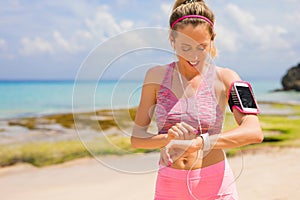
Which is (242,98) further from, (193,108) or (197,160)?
(197,160)

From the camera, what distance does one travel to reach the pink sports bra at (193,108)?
208 centimetres

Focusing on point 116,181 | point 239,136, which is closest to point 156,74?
point 239,136

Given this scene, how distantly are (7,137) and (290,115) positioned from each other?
9409 mm

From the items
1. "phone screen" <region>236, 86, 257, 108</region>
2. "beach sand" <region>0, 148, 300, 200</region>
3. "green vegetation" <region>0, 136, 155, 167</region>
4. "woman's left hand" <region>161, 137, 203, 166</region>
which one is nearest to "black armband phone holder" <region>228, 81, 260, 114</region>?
"phone screen" <region>236, 86, 257, 108</region>

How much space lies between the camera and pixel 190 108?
6.91 feet

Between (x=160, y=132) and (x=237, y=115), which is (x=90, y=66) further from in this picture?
(x=237, y=115)

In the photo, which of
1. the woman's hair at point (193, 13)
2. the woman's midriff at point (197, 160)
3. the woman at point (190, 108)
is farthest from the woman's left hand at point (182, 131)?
the woman's hair at point (193, 13)

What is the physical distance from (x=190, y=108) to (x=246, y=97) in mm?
265

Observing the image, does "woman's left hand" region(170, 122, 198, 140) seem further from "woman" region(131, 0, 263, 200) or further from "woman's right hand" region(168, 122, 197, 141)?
"woman" region(131, 0, 263, 200)

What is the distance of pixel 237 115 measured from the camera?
6.56ft

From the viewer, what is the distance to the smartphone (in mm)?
1970

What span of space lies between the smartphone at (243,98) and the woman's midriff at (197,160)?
0.30 meters

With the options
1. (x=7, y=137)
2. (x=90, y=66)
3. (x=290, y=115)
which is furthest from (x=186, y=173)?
(x=290, y=115)

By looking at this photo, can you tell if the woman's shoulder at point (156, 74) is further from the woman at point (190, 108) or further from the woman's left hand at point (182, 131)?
the woman's left hand at point (182, 131)
